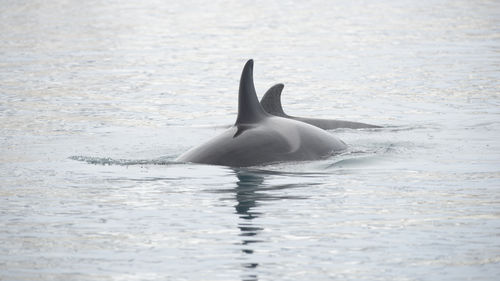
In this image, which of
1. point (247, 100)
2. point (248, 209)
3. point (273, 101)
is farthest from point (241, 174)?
point (273, 101)

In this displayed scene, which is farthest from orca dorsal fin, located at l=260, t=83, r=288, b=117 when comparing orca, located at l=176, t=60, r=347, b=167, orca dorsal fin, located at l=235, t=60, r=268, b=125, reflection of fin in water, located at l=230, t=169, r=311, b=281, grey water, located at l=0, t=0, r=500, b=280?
reflection of fin in water, located at l=230, t=169, r=311, b=281

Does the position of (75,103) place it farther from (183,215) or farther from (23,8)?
(23,8)

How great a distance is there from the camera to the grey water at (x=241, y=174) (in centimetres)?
1043

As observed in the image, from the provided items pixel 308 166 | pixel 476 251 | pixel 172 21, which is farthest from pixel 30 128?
pixel 172 21

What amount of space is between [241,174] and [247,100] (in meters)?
1.11

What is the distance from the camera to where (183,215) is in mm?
12492

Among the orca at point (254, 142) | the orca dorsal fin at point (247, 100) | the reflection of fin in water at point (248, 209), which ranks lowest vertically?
the reflection of fin in water at point (248, 209)

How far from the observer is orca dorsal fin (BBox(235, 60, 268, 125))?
15.0m

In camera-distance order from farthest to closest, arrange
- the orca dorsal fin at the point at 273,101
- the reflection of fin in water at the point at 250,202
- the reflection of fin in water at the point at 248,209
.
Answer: the orca dorsal fin at the point at 273,101, the reflection of fin in water at the point at 248,209, the reflection of fin in water at the point at 250,202

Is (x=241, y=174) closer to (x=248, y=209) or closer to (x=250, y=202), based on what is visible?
(x=250, y=202)

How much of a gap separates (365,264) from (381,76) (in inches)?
913

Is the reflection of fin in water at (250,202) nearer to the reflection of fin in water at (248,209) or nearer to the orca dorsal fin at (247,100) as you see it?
the reflection of fin in water at (248,209)

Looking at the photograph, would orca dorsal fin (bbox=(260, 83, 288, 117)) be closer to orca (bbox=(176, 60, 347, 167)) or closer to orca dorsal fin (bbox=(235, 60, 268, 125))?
orca (bbox=(176, 60, 347, 167))

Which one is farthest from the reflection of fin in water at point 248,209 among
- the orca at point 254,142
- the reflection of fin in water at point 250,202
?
the orca at point 254,142
